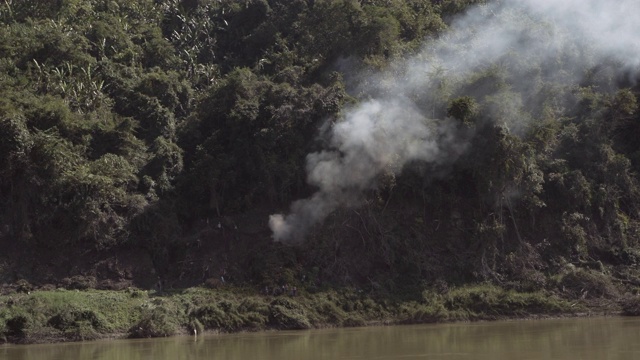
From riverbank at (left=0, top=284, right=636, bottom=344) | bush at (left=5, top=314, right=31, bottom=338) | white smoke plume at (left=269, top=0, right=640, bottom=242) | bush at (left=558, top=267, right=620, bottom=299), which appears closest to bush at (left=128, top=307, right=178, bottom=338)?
riverbank at (left=0, top=284, right=636, bottom=344)

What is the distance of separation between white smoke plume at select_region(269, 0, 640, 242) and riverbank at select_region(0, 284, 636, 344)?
14.1ft

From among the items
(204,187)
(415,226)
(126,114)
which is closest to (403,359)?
(415,226)

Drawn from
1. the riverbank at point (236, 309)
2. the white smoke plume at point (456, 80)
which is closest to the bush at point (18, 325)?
the riverbank at point (236, 309)

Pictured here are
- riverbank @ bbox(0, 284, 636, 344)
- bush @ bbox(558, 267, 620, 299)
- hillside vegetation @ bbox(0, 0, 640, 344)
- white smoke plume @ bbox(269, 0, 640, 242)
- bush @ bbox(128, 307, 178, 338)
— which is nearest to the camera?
riverbank @ bbox(0, 284, 636, 344)

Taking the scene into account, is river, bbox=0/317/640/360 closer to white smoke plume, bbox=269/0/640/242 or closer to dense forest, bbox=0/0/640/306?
dense forest, bbox=0/0/640/306

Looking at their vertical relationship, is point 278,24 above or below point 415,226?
above

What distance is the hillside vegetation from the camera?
33.6m

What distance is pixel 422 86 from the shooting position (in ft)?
125

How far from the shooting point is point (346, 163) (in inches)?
1375

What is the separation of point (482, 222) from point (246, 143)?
461 inches

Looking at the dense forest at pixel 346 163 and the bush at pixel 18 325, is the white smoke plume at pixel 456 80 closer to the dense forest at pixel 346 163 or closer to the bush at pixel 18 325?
the dense forest at pixel 346 163

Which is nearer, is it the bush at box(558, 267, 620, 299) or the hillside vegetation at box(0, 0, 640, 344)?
the bush at box(558, 267, 620, 299)

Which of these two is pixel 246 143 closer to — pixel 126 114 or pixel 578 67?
pixel 126 114

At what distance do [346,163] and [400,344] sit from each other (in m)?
13.3
